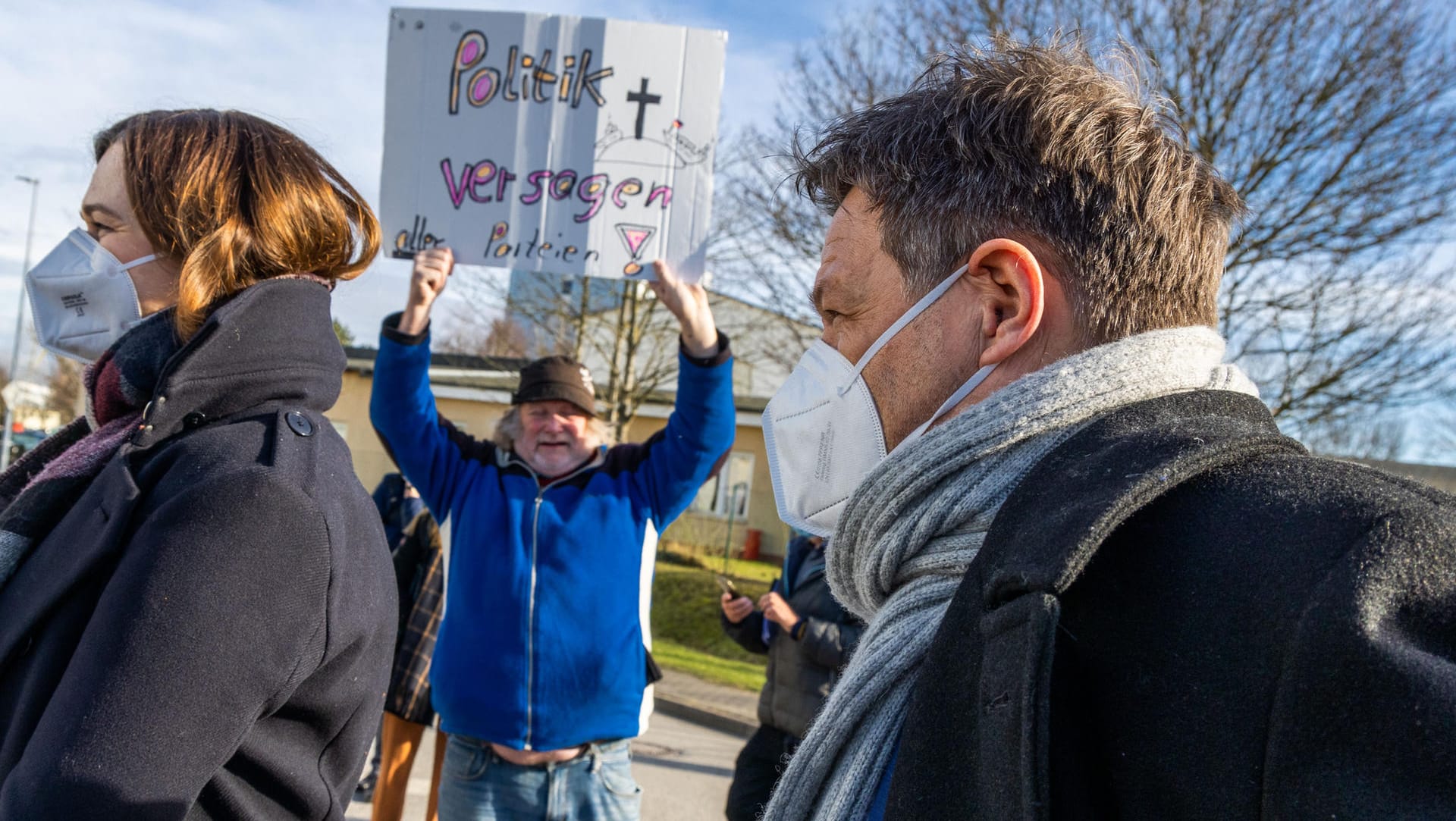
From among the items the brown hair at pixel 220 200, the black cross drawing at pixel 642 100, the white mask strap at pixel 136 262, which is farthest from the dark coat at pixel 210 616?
the black cross drawing at pixel 642 100

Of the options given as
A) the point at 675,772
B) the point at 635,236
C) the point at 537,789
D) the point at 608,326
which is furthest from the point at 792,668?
the point at 608,326

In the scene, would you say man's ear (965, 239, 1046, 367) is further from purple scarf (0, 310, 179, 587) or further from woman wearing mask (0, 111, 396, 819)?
purple scarf (0, 310, 179, 587)

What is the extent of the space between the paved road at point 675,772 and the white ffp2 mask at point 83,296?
4700 mm

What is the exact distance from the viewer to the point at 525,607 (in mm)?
3545

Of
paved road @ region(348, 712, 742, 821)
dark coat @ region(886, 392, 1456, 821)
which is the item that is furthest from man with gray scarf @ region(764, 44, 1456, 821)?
paved road @ region(348, 712, 742, 821)

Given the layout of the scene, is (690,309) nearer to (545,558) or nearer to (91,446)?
(545,558)

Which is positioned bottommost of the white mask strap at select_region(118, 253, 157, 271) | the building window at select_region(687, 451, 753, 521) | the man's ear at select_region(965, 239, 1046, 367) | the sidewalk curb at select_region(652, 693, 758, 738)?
the building window at select_region(687, 451, 753, 521)

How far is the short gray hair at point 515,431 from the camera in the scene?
4133 millimetres

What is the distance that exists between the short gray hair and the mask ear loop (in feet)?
8.65

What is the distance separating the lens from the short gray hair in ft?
13.6

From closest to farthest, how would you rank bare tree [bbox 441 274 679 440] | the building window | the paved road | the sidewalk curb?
1. the paved road
2. the sidewalk curb
3. bare tree [bbox 441 274 679 440]
4. the building window

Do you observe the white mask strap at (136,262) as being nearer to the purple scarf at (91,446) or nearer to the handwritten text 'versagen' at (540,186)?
the purple scarf at (91,446)

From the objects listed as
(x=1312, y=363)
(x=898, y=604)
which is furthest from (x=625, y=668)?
(x=1312, y=363)

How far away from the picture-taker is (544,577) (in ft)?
11.7
